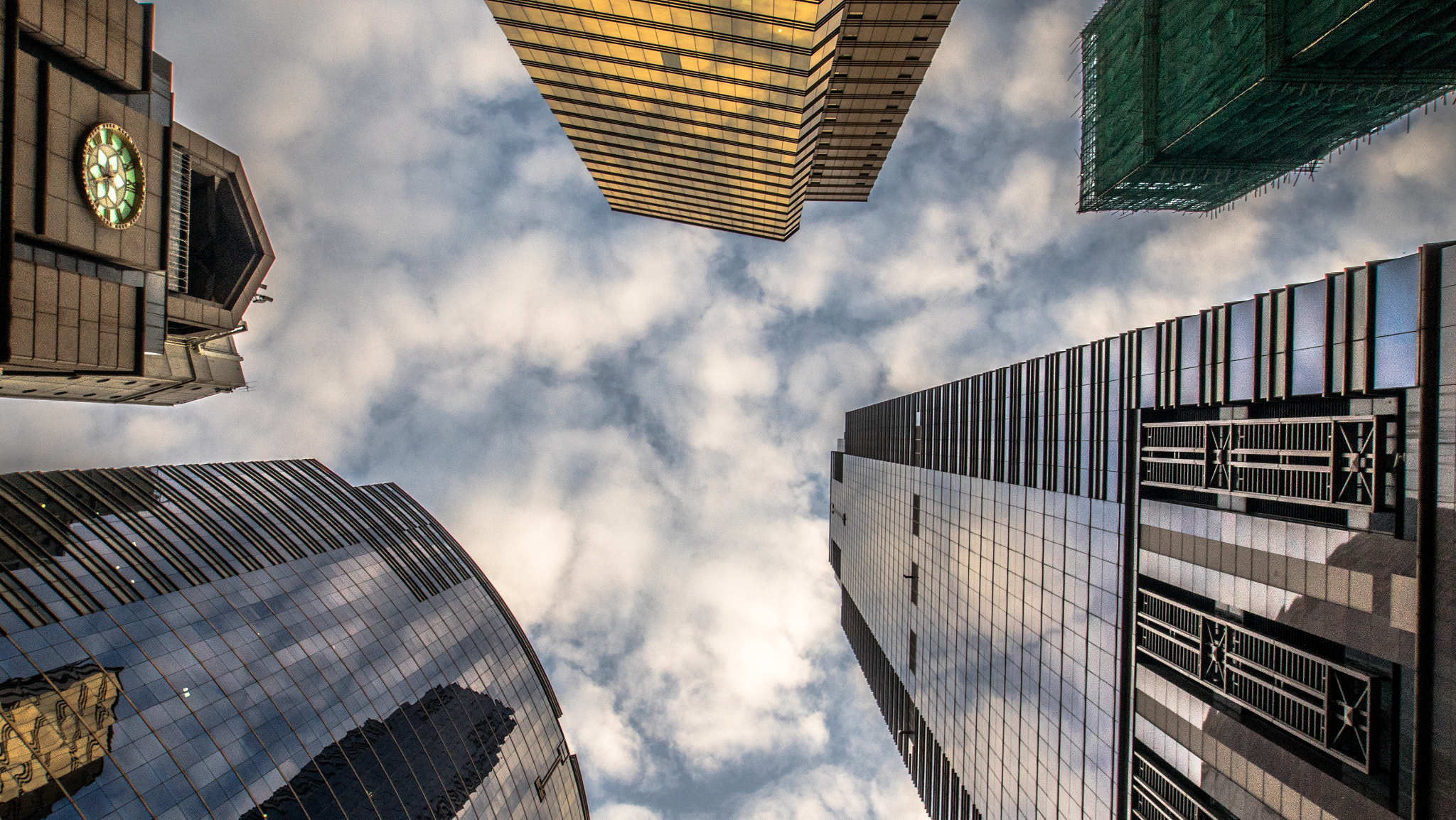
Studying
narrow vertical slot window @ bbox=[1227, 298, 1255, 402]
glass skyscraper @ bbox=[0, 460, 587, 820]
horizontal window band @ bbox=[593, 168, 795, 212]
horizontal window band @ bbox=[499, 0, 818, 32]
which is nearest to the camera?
narrow vertical slot window @ bbox=[1227, 298, 1255, 402]

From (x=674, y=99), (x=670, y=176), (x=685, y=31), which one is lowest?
(x=685, y=31)

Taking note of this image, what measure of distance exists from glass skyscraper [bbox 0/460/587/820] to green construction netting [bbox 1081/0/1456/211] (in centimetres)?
9341

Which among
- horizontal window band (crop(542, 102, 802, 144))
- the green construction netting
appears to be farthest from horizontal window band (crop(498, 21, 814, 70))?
the green construction netting

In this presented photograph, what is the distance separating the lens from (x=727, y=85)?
47.6 meters

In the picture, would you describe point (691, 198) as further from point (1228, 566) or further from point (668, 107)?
point (1228, 566)

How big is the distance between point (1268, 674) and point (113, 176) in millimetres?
45041

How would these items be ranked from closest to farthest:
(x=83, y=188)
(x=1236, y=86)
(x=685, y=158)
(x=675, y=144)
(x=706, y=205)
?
1. (x=83, y=188)
2. (x=1236, y=86)
3. (x=675, y=144)
4. (x=685, y=158)
5. (x=706, y=205)

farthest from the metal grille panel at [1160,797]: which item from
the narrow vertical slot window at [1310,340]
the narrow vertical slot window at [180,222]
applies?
the narrow vertical slot window at [180,222]

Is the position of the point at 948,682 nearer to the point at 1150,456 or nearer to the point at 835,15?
the point at 1150,456

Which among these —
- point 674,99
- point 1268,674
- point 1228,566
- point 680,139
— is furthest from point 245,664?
point 1228,566

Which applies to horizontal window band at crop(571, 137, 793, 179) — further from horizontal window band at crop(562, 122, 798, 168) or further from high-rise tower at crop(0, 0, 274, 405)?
high-rise tower at crop(0, 0, 274, 405)

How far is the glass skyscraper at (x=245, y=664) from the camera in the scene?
109ft

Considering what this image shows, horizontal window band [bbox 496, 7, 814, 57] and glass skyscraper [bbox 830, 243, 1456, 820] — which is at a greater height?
horizontal window band [bbox 496, 7, 814, 57]

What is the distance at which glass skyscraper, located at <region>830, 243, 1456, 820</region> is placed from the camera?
14500 millimetres
